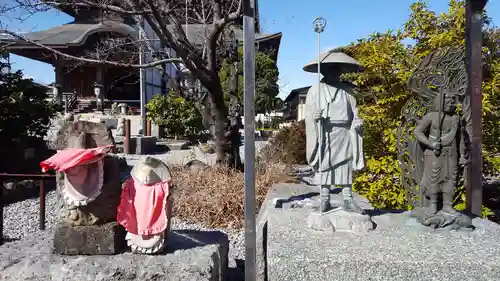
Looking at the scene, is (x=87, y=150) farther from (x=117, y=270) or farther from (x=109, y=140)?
(x=117, y=270)

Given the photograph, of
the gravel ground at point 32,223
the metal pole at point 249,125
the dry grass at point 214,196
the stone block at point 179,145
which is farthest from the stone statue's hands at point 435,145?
the stone block at point 179,145

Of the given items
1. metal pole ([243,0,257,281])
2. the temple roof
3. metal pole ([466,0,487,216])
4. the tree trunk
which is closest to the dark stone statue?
metal pole ([466,0,487,216])

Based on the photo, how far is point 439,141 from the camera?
114 inches

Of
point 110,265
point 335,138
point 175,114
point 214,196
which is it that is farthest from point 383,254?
point 175,114

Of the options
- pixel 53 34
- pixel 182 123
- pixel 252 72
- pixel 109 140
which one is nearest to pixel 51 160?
pixel 109 140

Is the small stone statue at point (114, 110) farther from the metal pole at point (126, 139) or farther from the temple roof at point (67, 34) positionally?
the metal pole at point (126, 139)

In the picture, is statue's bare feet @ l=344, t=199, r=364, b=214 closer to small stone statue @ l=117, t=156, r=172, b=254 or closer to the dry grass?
small stone statue @ l=117, t=156, r=172, b=254

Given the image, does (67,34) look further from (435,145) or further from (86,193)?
(435,145)

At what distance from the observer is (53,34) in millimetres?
17781

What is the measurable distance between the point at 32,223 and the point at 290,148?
208 inches

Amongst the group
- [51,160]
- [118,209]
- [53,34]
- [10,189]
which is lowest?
[10,189]

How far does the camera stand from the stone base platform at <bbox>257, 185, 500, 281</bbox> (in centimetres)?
228

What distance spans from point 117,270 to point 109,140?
2.73 ft

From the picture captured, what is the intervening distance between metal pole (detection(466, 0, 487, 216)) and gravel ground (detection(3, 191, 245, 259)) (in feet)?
7.52
